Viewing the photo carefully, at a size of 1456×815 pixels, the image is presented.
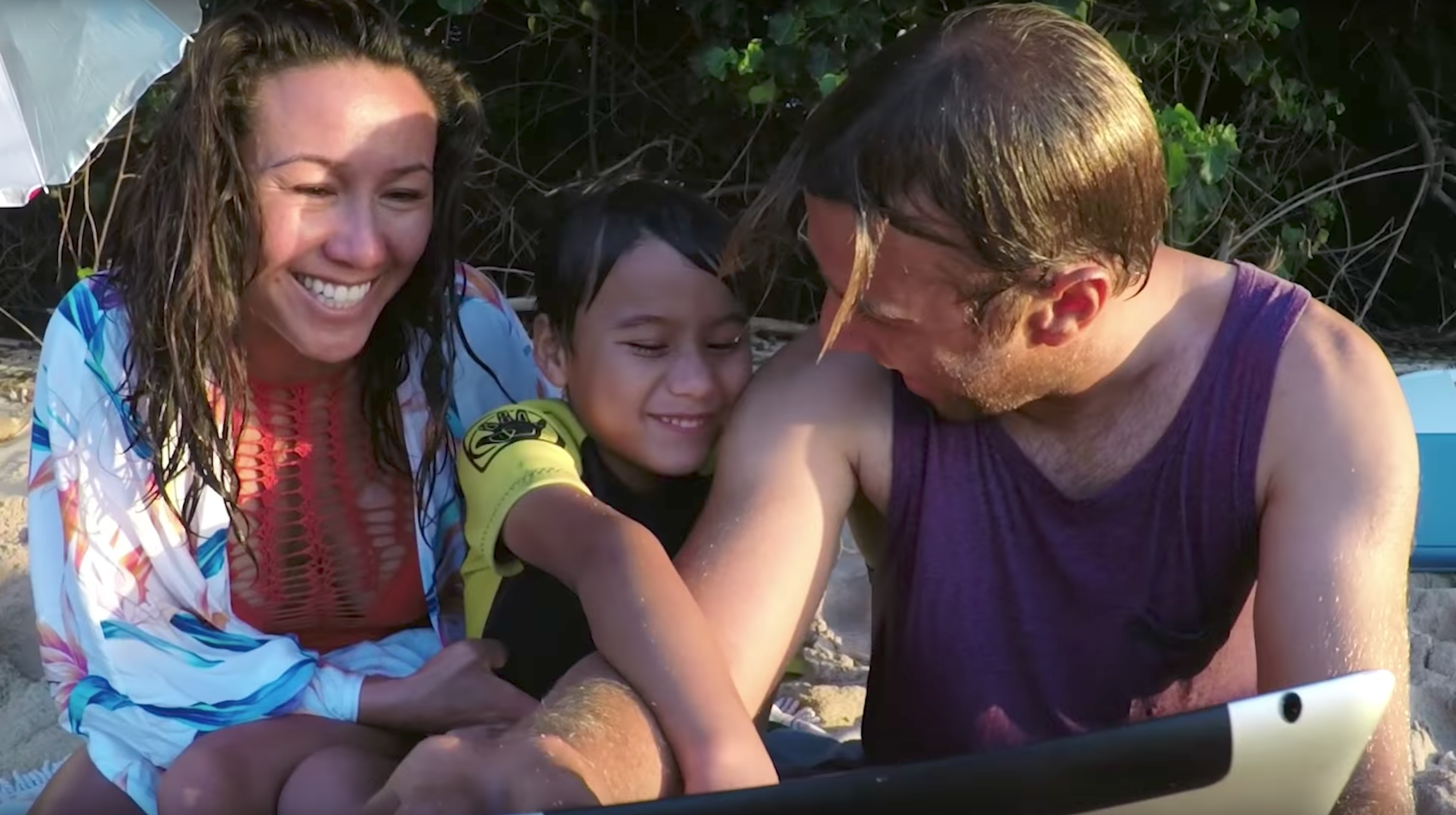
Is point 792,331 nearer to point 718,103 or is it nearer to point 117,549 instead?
point 718,103

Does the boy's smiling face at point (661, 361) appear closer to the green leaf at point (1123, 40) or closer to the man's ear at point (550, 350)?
the man's ear at point (550, 350)

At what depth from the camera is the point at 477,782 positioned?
1261 mm

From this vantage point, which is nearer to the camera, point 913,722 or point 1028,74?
point 1028,74

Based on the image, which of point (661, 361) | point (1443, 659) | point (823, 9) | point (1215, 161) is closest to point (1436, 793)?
point (1443, 659)

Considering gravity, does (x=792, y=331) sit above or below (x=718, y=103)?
below

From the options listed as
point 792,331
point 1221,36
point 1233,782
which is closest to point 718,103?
point 792,331

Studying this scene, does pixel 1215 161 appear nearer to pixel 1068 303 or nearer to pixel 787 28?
pixel 787 28

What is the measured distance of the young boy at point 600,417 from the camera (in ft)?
6.01

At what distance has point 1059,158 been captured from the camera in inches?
57.8

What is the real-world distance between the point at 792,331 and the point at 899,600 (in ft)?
9.69

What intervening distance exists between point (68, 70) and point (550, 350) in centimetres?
120

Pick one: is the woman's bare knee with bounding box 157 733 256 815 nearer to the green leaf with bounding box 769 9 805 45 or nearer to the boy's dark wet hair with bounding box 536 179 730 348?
the boy's dark wet hair with bounding box 536 179 730 348

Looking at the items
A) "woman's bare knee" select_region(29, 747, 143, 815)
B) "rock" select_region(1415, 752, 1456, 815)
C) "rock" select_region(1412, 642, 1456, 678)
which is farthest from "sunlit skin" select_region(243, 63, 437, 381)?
"rock" select_region(1412, 642, 1456, 678)

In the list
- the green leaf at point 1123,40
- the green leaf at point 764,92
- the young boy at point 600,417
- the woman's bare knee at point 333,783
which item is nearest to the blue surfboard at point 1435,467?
the green leaf at point 1123,40
